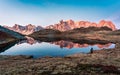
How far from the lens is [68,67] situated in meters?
37.2

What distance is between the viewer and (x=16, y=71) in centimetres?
3672

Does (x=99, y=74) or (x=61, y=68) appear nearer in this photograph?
(x=99, y=74)

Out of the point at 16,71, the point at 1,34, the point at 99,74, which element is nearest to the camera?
the point at 99,74

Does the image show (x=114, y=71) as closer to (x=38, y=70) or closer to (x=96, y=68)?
(x=96, y=68)

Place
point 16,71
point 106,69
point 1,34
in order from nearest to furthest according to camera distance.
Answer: point 106,69 < point 16,71 < point 1,34

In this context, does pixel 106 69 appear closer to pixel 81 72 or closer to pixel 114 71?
pixel 114 71

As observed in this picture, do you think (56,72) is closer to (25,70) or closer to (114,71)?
(25,70)

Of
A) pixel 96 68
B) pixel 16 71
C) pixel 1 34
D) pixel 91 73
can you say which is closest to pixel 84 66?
pixel 96 68

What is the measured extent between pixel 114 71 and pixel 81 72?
4864 millimetres

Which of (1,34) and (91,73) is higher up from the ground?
(1,34)

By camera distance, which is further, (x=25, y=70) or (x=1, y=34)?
(x=1, y=34)

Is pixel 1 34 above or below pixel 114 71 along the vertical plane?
above

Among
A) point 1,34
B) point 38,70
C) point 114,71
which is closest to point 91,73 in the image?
point 114,71

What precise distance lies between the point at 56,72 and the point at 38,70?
3.52 meters
